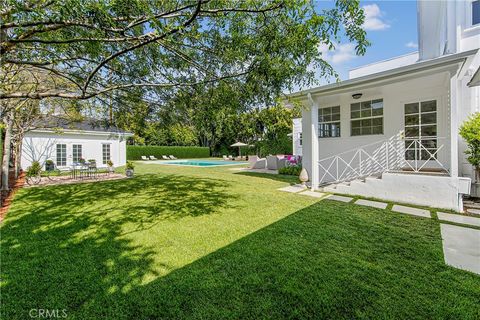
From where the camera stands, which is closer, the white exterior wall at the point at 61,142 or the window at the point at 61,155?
the white exterior wall at the point at 61,142

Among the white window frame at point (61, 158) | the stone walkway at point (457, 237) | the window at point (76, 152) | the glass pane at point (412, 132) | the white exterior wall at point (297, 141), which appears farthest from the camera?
the white exterior wall at point (297, 141)

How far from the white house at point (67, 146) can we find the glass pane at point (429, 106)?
674 inches

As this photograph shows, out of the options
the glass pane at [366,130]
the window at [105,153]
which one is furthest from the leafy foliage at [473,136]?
the window at [105,153]

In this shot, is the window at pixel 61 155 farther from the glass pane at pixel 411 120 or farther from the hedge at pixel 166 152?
the glass pane at pixel 411 120

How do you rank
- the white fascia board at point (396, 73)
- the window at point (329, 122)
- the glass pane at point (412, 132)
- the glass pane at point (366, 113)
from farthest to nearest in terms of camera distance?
1. the window at point (329, 122)
2. the glass pane at point (366, 113)
3. the glass pane at point (412, 132)
4. the white fascia board at point (396, 73)

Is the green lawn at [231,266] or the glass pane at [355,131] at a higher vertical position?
the glass pane at [355,131]

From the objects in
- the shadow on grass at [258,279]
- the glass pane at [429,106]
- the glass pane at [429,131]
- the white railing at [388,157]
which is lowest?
the shadow on grass at [258,279]

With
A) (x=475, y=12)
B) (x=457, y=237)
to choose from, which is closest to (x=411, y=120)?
(x=475, y=12)

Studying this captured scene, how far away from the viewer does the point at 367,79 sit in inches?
297

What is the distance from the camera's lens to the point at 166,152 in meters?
36.7

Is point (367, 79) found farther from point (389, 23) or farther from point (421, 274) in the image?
point (421, 274)

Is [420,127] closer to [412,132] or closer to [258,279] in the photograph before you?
[412,132]

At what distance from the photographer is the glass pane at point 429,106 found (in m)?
8.25

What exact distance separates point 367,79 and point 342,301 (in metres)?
7.09
